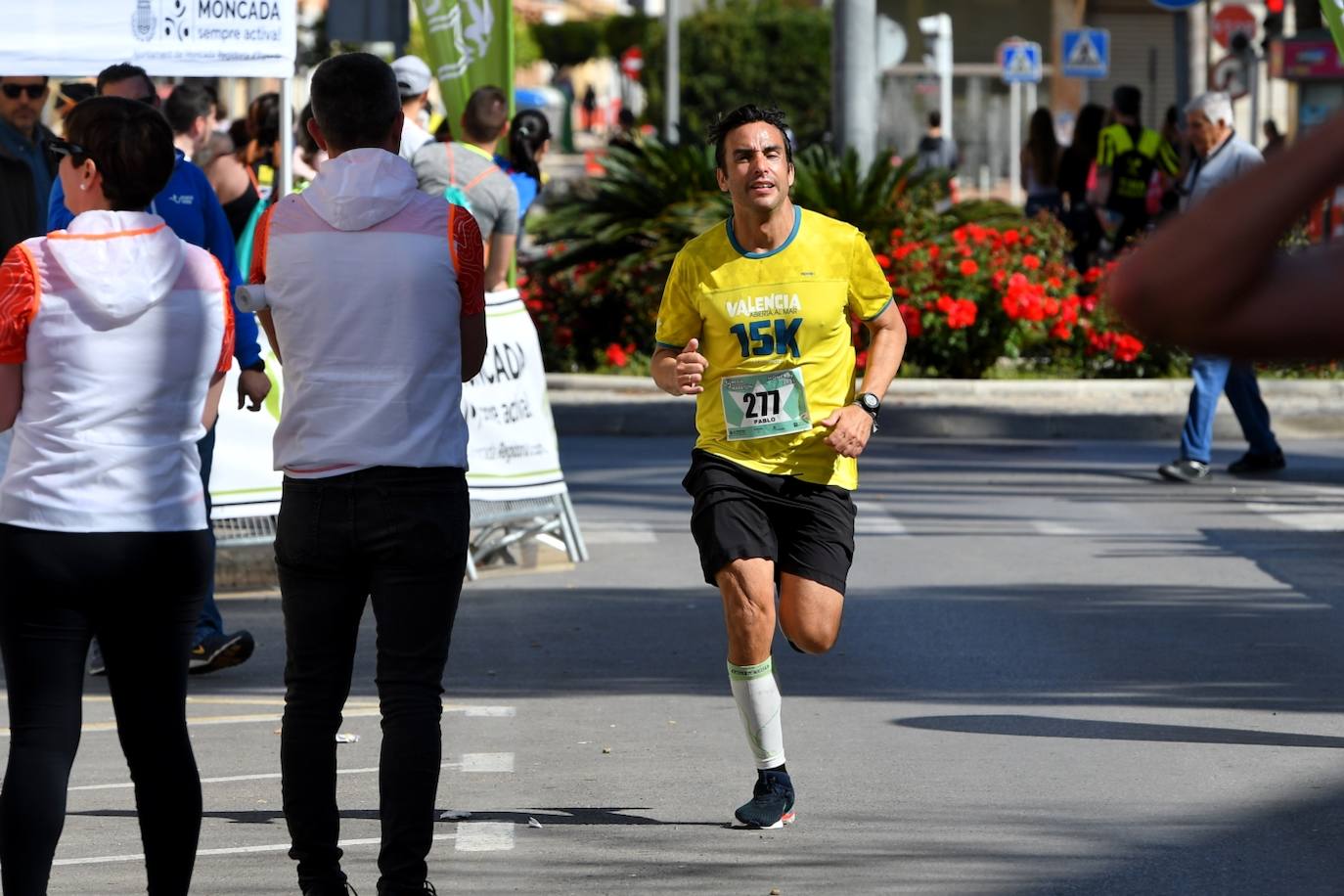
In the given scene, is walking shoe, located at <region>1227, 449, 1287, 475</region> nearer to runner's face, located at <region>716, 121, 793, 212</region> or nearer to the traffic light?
runner's face, located at <region>716, 121, 793, 212</region>

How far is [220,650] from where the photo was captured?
26.6ft

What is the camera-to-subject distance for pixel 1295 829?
19.0ft

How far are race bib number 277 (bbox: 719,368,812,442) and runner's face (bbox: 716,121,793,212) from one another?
423 millimetres

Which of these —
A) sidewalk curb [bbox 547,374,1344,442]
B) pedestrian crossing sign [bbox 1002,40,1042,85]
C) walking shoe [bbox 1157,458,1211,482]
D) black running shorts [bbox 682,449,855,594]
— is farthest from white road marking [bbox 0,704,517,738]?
pedestrian crossing sign [bbox 1002,40,1042,85]

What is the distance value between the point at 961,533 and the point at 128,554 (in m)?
7.49

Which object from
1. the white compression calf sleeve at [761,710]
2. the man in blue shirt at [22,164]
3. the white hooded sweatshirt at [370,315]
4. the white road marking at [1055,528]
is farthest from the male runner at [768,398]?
the white road marking at [1055,528]

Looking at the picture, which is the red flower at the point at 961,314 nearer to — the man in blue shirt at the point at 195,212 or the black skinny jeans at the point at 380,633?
the man in blue shirt at the point at 195,212

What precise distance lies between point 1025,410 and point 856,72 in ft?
13.5

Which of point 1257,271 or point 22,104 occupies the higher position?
point 22,104

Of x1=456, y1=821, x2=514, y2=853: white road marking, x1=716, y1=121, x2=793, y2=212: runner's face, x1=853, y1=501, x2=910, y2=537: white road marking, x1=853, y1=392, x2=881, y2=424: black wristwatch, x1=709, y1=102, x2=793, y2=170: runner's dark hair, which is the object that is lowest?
x1=853, y1=501, x2=910, y2=537: white road marking

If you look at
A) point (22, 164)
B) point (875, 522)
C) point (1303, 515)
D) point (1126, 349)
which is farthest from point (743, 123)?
point (1126, 349)

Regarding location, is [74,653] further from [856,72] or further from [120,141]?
[856,72]

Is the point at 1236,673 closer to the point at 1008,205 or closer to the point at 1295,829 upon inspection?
the point at 1295,829

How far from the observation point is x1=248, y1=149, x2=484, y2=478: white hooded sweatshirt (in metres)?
4.89
